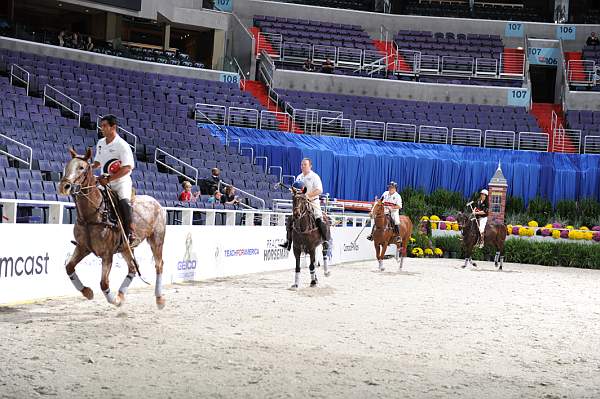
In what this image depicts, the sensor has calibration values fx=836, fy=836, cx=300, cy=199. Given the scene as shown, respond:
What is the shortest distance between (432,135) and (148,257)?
29.3m

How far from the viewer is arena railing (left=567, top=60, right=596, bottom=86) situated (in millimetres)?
47406

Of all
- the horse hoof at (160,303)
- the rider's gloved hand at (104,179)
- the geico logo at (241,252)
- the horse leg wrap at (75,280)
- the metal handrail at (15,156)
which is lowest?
the horse hoof at (160,303)

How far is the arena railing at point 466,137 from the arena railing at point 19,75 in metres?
22.0

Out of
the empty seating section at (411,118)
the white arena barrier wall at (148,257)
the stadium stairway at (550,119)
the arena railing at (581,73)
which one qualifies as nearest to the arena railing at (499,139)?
the empty seating section at (411,118)

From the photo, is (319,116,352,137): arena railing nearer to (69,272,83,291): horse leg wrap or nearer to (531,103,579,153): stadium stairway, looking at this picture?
(531,103,579,153): stadium stairway

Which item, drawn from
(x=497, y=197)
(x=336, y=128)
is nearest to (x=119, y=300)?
(x=497, y=197)

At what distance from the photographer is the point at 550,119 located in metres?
46.5

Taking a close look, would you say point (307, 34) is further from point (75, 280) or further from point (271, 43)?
point (75, 280)

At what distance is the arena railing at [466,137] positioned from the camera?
4306cm

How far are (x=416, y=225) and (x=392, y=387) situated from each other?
3098cm

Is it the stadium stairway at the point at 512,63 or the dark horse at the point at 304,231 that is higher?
the stadium stairway at the point at 512,63

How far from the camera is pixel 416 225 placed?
1490 inches

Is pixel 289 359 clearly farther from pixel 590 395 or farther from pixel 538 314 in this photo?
pixel 538 314

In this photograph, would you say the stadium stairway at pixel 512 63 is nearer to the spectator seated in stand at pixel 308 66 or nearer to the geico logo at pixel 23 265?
the spectator seated in stand at pixel 308 66
